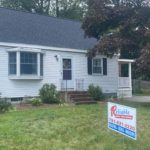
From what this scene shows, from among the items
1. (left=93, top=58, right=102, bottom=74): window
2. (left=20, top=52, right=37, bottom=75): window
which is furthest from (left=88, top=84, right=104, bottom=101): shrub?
(left=20, top=52, right=37, bottom=75): window

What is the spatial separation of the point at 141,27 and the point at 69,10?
28698mm

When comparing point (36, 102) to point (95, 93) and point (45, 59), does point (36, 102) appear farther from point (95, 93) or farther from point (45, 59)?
point (95, 93)

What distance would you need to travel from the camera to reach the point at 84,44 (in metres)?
25.4

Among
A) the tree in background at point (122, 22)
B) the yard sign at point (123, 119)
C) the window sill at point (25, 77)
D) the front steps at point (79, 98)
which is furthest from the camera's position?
the front steps at point (79, 98)

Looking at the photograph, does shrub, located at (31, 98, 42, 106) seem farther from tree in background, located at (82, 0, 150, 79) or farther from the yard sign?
the yard sign

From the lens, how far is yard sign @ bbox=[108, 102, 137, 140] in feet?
25.5

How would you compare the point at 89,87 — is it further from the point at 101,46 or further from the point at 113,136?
the point at 113,136

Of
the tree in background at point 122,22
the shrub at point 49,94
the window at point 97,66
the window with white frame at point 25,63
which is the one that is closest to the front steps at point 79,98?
the shrub at point 49,94

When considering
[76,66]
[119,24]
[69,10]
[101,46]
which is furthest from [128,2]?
[69,10]

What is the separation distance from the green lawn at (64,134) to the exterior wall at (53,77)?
6.77 meters

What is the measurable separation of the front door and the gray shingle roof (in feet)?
3.27

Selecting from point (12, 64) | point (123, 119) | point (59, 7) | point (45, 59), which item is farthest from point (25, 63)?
point (59, 7)

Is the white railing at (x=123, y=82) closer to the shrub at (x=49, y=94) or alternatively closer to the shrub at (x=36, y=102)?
the shrub at (x=49, y=94)

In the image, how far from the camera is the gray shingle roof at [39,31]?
21578 millimetres
